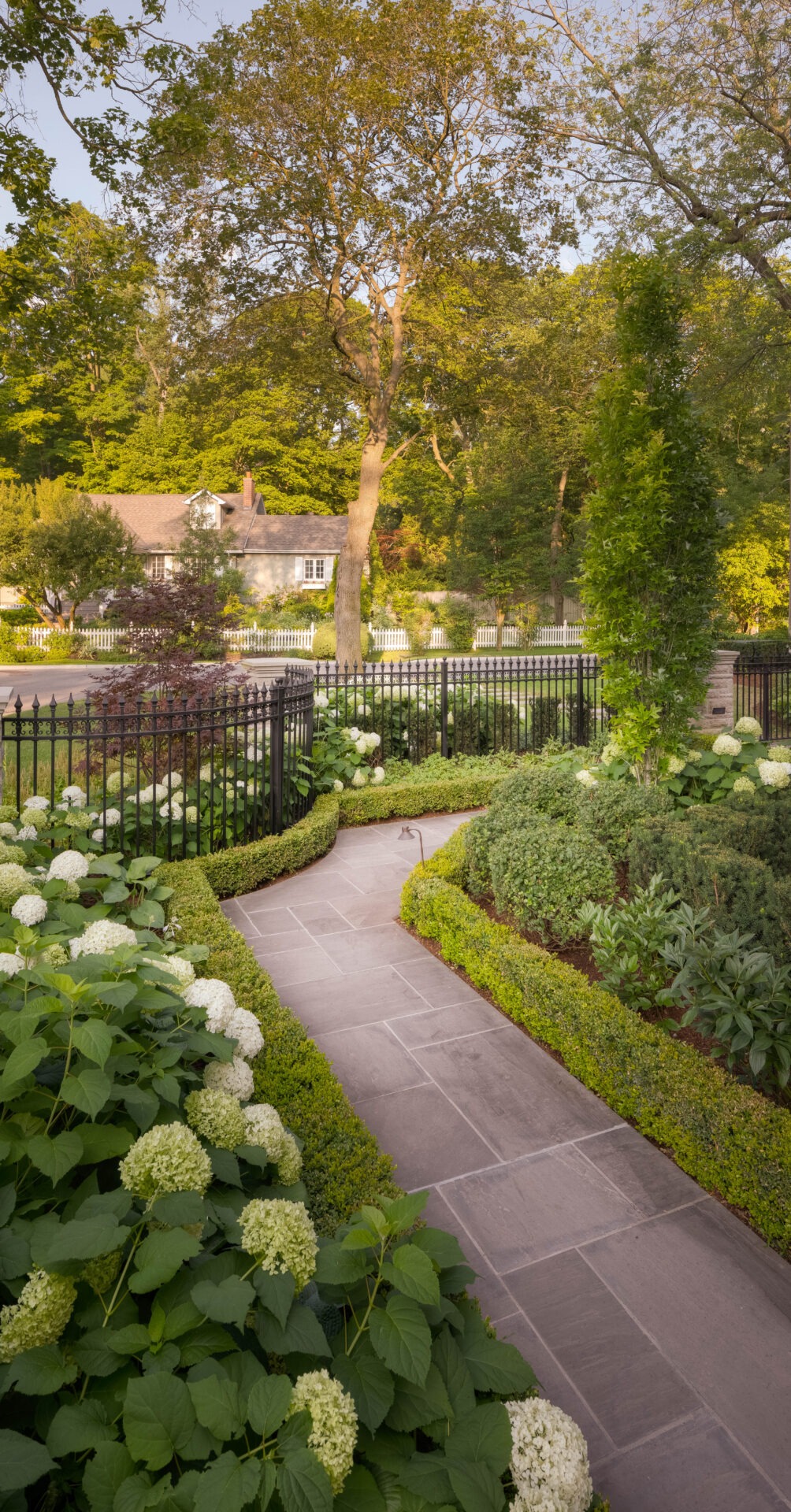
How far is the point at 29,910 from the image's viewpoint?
3.25 metres

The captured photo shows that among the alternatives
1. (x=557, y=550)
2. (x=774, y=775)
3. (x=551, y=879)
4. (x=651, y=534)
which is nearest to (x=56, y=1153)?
(x=551, y=879)

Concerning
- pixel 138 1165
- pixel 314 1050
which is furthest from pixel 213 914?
pixel 138 1165

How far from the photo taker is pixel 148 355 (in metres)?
39.8

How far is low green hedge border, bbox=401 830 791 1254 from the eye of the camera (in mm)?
2701

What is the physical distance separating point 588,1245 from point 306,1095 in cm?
109

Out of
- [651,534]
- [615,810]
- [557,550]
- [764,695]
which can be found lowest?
[615,810]

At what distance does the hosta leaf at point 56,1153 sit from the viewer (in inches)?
65.6

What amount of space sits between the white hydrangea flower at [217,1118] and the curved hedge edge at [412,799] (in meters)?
5.79

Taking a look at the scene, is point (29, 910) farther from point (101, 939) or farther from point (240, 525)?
point (240, 525)

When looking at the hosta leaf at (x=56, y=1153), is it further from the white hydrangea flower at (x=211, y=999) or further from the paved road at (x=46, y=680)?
the paved road at (x=46, y=680)

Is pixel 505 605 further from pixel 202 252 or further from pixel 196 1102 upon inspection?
pixel 196 1102

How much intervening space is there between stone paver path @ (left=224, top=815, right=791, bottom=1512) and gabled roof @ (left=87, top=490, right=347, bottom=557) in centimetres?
3191

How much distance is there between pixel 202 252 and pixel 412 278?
3.96 m

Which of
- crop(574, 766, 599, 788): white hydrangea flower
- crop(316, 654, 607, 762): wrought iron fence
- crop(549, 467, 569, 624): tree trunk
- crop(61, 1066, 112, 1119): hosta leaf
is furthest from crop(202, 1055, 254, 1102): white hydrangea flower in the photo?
crop(549, 467, 569, 624): tree trunk
